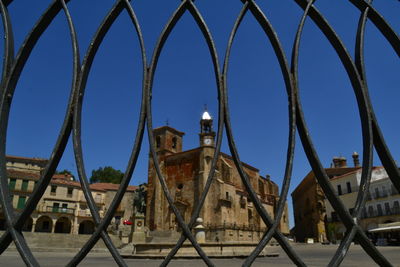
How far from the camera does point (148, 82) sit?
1790 mm

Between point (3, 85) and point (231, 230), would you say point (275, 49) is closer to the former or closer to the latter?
point (3, 85)

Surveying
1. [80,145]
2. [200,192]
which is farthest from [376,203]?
[80,145]

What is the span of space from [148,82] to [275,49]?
2.54 feet

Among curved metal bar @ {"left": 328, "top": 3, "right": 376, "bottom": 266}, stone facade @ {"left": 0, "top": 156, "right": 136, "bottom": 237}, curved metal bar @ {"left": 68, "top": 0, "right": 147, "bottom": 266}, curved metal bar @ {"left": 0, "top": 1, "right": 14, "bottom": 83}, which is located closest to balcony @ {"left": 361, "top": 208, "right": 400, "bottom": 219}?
stone facade @ {"left": 0, "top": 156, "right": 136, "bottom": 237}

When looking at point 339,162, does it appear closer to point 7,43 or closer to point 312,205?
point 312,205

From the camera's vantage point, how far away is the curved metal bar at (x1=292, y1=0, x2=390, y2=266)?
5.34 feet

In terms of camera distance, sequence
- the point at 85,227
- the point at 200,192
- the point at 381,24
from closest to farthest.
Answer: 1. the point at 381,24
2. the point at 200,192
3. the point at 85,227

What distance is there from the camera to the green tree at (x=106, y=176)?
213 ft

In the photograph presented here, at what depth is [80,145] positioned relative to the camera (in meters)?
1.69

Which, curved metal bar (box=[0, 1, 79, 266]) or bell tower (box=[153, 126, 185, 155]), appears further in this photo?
bell tower (box=[153, 126, 185, 155])

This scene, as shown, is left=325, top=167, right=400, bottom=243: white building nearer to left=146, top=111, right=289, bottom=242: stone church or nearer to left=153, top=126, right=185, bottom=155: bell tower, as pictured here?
left=146, top=111, right=289, bottom=242: stone church

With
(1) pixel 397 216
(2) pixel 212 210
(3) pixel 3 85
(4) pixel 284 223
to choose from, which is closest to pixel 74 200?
(2) pixel 212 210

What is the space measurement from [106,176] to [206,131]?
1178 inches

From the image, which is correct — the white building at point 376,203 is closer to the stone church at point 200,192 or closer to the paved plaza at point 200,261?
the stone church at point 200,192
